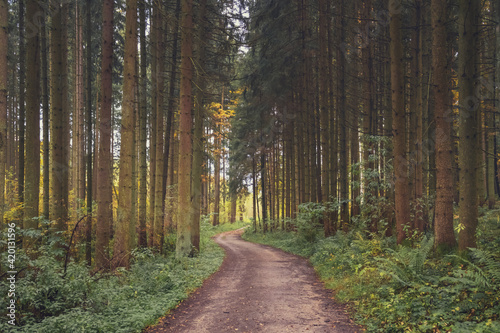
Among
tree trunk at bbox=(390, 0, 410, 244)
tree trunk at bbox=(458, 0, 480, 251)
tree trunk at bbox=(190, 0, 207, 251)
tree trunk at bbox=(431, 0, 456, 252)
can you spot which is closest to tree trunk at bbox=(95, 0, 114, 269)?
tree trunk at bbox=(190, 0, 207, 251)

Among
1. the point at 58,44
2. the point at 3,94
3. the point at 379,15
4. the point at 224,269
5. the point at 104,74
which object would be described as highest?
the point at 379,15

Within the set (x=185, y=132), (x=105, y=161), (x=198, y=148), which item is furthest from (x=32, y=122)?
(x=198, y=148)

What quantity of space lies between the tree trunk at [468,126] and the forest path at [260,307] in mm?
3307

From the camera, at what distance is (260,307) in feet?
22.6

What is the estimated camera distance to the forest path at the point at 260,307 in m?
5.80

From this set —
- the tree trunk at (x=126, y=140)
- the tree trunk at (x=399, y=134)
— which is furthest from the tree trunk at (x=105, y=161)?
the tree trunk at (x=399, y=134)

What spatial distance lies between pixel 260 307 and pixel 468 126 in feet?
19.9

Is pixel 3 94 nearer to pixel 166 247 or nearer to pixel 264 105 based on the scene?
pixel 166 247

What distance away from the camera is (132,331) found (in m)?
5.52

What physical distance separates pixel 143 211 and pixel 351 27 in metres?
13.3

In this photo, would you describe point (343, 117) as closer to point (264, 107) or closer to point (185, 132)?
point (264, 107)

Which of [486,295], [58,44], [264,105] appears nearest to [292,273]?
[486,295]

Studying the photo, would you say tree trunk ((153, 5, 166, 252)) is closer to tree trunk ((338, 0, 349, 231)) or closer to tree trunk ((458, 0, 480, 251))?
tree trunk ((338, 0, 349, 231))

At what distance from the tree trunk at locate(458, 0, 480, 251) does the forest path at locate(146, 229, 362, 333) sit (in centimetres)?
331
